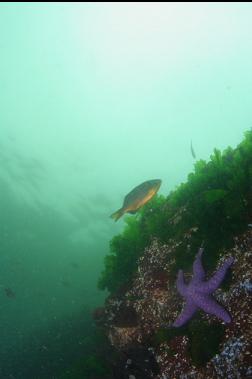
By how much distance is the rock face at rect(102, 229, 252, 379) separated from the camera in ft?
14.1

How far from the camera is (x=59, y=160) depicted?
137 ft

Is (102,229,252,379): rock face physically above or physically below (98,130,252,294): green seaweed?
below

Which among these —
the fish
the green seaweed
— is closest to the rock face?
the green seaweed

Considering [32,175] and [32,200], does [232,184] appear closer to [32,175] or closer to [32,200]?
[32,175]

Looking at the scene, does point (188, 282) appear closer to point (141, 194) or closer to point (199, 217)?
point (199, 217)

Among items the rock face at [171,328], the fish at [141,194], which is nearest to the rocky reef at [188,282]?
the rock face at [171,328]

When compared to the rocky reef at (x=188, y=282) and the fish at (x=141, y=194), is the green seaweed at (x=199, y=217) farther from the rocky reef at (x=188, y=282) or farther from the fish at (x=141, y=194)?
the fish at (x=141, y=194)

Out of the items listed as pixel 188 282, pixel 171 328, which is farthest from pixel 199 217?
pixel 171 328

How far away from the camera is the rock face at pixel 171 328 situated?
429 cm

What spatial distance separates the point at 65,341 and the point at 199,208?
10.4m

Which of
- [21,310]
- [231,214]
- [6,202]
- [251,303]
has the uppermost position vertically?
[6,202]

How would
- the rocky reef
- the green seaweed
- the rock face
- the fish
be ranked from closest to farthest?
the rock face → the rocky reef → the green seaweed → the fish

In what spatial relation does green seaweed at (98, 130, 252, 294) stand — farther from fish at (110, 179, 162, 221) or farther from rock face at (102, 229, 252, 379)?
fish at (110, 179, 162, 221)

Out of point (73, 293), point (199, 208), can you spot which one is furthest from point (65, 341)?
point (73, 293)
